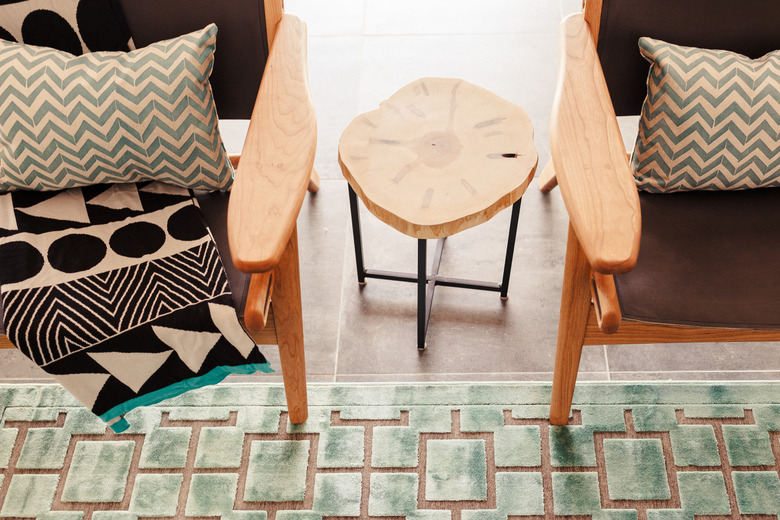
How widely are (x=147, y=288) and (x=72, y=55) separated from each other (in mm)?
441

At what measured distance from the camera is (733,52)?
49.0 inches

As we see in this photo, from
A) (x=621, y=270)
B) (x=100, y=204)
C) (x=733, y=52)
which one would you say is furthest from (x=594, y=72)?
(x=100, y=204)

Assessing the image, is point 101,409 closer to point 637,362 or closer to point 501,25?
point 637,362

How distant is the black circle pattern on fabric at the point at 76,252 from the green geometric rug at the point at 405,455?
412 mm

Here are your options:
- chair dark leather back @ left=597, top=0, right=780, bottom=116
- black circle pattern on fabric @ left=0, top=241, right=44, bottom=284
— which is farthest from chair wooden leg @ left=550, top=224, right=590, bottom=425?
black circle pattern on fabric @ left=0, top=241, right=44, bottom=284

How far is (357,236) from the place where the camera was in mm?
1510

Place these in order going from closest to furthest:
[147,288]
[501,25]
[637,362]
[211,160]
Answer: [147,288], [211,160], [637,362], [501,25]

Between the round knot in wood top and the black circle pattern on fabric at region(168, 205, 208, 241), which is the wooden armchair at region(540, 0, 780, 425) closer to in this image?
the round knot in wood top

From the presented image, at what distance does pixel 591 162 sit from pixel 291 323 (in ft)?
1.83

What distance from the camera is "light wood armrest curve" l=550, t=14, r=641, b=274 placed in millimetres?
995

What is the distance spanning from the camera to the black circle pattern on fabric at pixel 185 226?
1.24 metres

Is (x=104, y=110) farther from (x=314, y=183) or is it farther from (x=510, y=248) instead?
(x=510, y=248)

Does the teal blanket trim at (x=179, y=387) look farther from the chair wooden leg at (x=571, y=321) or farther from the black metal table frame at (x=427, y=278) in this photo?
the chair wooden leg at (x=571, y=321)

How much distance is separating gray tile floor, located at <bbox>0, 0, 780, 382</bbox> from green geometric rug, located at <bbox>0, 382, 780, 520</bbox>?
5 centimetres
